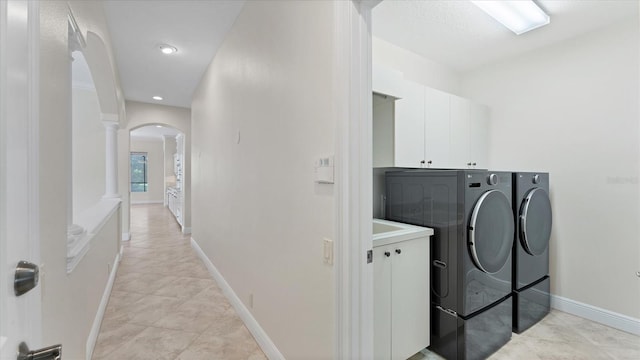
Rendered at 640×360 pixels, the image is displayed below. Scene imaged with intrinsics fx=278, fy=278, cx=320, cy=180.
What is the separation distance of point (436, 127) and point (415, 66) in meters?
0.82

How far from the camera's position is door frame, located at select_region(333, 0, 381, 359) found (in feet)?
3.90

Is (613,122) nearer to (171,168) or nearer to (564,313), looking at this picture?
(564,313)

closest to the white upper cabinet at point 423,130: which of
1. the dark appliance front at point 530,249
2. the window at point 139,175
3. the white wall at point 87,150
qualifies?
the dark appliance front at point 530,249

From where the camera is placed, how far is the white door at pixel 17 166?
53 cm

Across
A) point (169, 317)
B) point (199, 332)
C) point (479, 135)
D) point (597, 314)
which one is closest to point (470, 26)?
point (479, 135)

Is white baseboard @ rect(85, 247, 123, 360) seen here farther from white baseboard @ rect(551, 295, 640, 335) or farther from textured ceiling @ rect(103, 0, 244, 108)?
white baseboard @ rect(551, 295, 640, 335)

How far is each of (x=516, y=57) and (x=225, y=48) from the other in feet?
10.0

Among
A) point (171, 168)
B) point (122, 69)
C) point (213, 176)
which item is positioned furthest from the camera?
point (171, 168)

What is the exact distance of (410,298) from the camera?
181 centimetres

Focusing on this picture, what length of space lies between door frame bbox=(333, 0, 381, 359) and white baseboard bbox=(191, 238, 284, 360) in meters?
0.82

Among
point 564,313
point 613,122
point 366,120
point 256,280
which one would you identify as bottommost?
point 564,313

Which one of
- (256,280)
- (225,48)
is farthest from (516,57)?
(256,280)

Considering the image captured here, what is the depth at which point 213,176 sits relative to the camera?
3.38m

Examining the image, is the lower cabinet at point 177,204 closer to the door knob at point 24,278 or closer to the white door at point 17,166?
the white door at point 17,166
